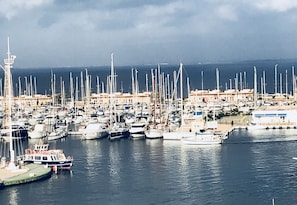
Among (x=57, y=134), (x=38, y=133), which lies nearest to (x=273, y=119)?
(x=57, y=134)

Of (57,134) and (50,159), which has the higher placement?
(57,134)

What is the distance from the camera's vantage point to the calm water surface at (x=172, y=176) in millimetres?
25969

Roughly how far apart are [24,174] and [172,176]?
22.7ft

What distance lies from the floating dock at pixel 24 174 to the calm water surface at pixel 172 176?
40cm

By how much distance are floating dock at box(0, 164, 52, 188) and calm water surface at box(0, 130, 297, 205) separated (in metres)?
0.40

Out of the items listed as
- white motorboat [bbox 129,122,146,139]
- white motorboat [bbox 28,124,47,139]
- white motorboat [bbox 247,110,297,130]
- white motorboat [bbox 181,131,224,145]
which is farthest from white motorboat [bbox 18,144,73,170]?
white motorboat [bbox 247,110,297,130]

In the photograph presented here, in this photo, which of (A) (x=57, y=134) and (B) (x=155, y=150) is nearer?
(B) (x=155, y=150)

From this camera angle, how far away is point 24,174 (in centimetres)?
2948

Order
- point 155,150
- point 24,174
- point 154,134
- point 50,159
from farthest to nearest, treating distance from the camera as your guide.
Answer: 1. point 154,134
2. point 155,150
3. point 50,159
4. point 24,174

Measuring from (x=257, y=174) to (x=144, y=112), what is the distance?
85.4 ft

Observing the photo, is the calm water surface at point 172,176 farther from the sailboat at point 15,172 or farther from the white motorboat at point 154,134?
the white motorboat at point 154,134

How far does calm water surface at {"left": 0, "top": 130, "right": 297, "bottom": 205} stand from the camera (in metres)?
26.0

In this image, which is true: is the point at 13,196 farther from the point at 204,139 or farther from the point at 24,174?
the point at 204,139

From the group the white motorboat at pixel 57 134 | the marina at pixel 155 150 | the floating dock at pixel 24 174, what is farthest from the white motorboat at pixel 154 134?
the floating dock at pixel 24 174
